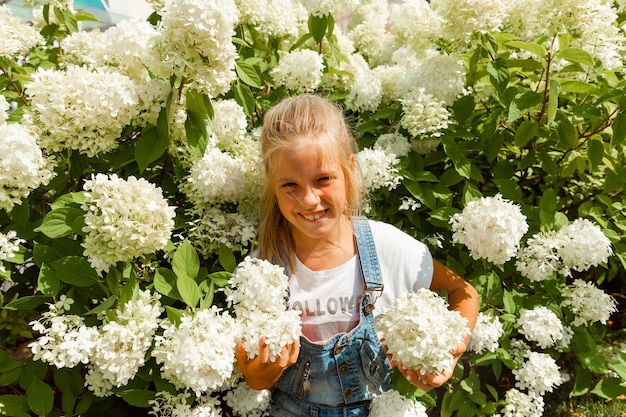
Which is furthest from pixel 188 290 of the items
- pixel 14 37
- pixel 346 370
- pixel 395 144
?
pixel 14 37

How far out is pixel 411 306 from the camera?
62.7 inches

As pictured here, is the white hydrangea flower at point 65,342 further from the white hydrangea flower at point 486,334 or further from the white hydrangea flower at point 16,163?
the white hydrangea flower at point 486,334

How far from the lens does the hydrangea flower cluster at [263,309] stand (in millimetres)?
1604

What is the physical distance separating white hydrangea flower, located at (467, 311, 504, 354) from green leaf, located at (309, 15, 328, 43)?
4.73ft

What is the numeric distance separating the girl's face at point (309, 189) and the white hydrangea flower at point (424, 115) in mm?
522

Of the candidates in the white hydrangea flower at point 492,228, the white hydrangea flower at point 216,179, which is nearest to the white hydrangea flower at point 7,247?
the white hydrangea flower at point 216,179

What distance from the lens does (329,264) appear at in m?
1.99

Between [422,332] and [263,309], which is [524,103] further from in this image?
[263,309]

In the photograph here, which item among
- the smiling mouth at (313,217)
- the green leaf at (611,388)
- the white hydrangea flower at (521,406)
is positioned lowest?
the white hydrangea flower at (521,406)

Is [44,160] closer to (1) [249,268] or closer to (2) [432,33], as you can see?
(1) [249,268]

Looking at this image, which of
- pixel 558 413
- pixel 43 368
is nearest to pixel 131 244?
pixel 43 368

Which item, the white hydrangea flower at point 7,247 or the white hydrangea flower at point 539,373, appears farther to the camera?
the white hydrangea flower at point 539,373

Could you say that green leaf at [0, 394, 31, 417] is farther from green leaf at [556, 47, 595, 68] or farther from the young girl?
green leaf at [556, 47, 595, 68]

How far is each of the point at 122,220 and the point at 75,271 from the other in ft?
1.04
